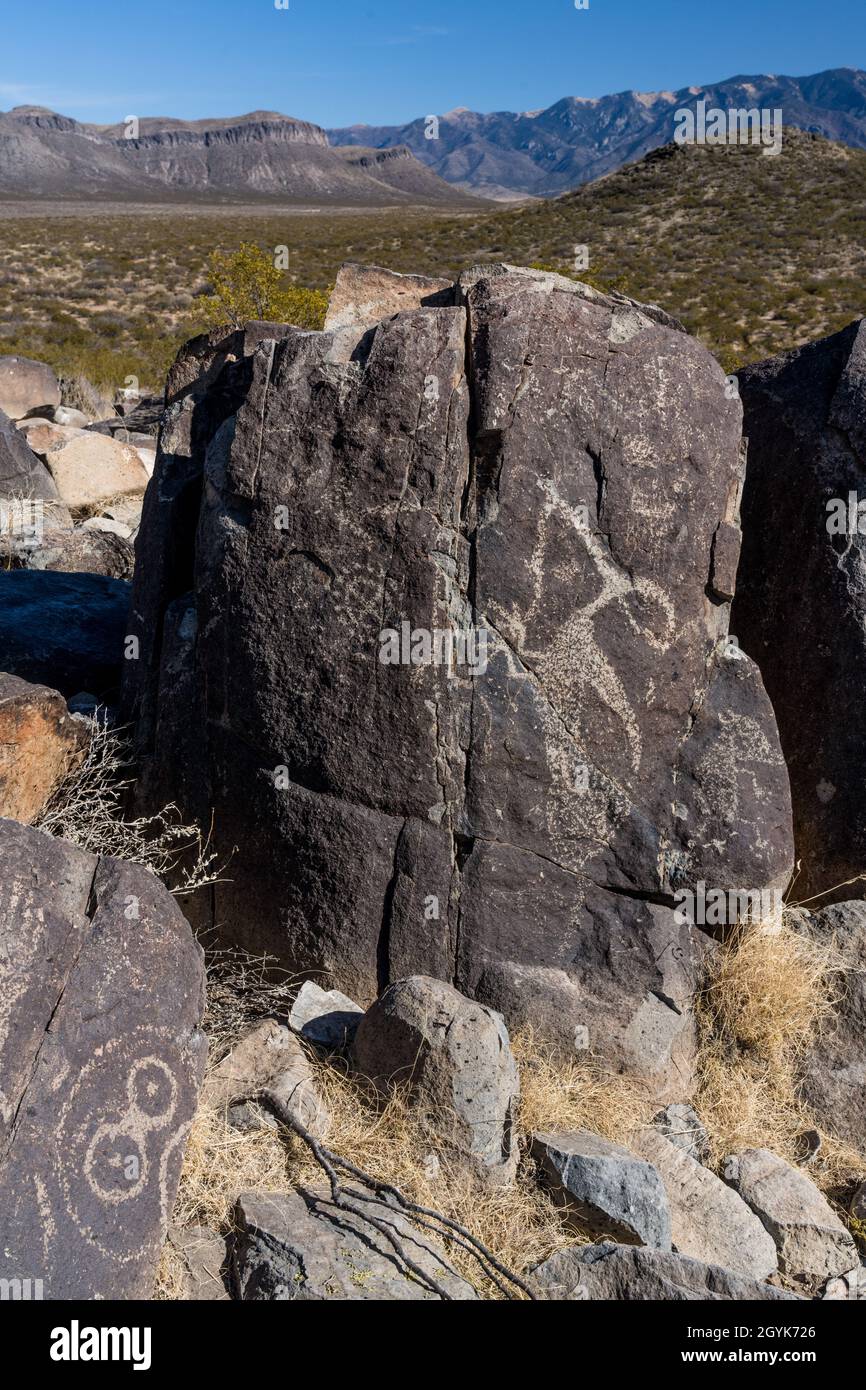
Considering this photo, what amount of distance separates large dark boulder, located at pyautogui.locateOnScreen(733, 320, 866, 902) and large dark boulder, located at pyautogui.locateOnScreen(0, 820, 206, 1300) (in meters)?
2.57

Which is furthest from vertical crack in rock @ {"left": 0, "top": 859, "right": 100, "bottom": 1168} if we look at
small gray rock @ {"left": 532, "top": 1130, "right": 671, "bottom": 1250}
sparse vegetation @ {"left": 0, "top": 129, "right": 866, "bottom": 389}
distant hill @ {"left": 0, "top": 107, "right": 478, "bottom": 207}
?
distant hill @ {"left": 0, "top": 107, "right": 478, "bottom": 207}

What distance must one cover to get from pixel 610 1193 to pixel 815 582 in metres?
2.40

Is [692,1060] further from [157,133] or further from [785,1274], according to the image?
[157,133]

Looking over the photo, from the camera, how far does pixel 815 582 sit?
4.43 meters

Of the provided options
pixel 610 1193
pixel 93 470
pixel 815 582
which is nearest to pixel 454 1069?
pixel 610 1193

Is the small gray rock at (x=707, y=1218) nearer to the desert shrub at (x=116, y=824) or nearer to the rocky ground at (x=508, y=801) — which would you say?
the rocky ground at (x=508, y=801)

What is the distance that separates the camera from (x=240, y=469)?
3.98 metres

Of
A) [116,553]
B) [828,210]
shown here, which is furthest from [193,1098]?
[828,210]

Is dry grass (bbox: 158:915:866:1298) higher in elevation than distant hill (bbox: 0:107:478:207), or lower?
lower

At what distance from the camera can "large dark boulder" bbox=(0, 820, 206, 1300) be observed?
2525mm

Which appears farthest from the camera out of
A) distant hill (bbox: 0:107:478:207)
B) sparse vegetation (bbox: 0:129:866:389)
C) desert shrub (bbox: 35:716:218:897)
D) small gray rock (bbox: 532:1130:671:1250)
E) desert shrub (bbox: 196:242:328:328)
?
distant hill (bbox: 0:107:478:207)

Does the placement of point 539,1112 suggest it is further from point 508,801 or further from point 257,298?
point 257,298

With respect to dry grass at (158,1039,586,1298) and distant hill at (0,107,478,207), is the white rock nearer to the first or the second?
dry grass at (158,1039,586,1298)

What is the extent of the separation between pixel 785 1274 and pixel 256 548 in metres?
2.85
